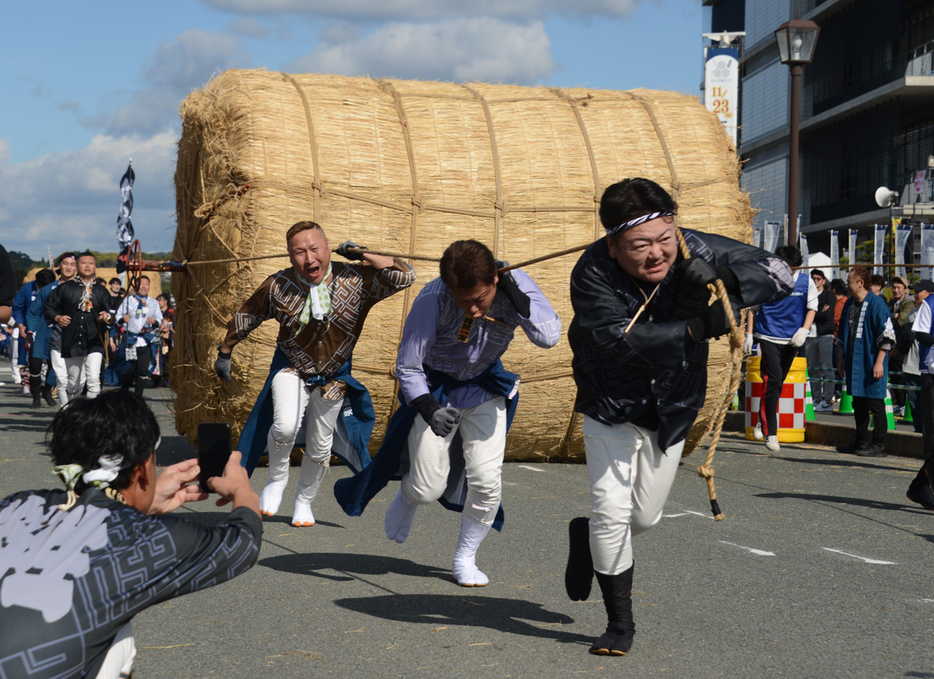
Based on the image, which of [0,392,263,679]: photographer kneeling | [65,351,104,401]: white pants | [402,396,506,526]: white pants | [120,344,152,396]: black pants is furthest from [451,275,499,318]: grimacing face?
[120,344,152,396]: black pants

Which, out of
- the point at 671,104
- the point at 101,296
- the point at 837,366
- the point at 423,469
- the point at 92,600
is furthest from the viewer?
the point at 837,366

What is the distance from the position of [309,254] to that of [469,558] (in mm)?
2149

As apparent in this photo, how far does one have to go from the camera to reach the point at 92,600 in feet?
7.38

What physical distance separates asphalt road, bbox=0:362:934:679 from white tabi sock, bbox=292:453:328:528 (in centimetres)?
10

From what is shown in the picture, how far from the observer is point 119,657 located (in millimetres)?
2469

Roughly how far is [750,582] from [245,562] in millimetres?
3302

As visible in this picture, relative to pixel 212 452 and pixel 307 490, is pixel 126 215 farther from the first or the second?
pixel 212 452

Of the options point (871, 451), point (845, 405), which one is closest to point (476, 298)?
point (871, 451)

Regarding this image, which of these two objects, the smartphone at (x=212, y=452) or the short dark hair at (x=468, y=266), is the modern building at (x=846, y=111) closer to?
the short dark hair at (x=468, y=266)

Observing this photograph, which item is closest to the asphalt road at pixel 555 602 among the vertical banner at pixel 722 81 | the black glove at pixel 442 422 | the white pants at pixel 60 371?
the black glove at pixel 442 422

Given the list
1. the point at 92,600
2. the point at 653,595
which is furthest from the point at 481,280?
the point at 92,600

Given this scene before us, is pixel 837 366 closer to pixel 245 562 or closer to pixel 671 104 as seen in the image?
pixel 671 104

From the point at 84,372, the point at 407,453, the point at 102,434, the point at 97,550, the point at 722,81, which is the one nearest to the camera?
the point at 97,550

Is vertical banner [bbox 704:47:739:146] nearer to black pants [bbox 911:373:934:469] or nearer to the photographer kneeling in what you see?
black pants [bbox 911:373:934:469]
